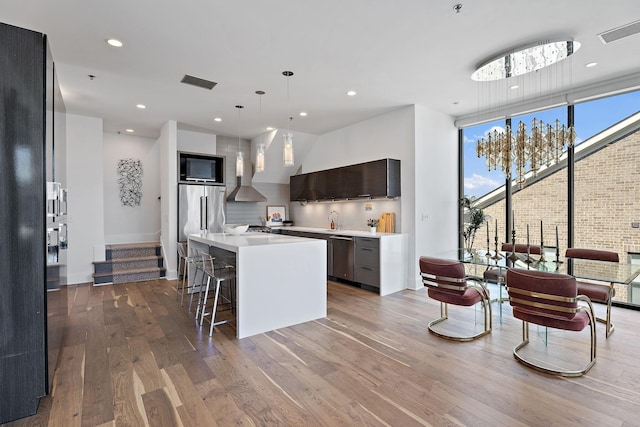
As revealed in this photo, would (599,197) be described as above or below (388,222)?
above

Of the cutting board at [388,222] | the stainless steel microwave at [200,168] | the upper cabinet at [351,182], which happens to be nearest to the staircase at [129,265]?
the stainless steel microwave at [200,168]

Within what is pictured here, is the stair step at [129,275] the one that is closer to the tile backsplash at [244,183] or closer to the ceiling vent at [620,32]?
the tile backsplash at [244,183]

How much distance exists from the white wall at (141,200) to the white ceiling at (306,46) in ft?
6.30

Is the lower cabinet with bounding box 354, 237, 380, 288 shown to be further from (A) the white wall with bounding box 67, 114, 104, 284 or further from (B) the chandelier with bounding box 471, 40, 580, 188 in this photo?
(A) the white wall with bounding box 67, 114, 104, 284

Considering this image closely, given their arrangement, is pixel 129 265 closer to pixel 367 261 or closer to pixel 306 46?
pixel 367 261

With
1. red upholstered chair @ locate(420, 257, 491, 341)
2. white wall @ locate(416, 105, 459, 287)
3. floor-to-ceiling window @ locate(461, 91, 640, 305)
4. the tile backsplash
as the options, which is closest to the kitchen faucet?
the tile backsplash

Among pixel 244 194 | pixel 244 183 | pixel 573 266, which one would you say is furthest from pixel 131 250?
pixel 573 266

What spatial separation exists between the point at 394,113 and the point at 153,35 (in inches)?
145

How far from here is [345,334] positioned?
334cm

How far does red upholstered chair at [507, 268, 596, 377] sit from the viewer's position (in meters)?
2.41

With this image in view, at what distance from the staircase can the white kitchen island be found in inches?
113

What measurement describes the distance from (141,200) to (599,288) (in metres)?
7.92

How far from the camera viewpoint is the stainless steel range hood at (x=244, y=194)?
22.5 ft

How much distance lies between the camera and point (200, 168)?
6.55 m
